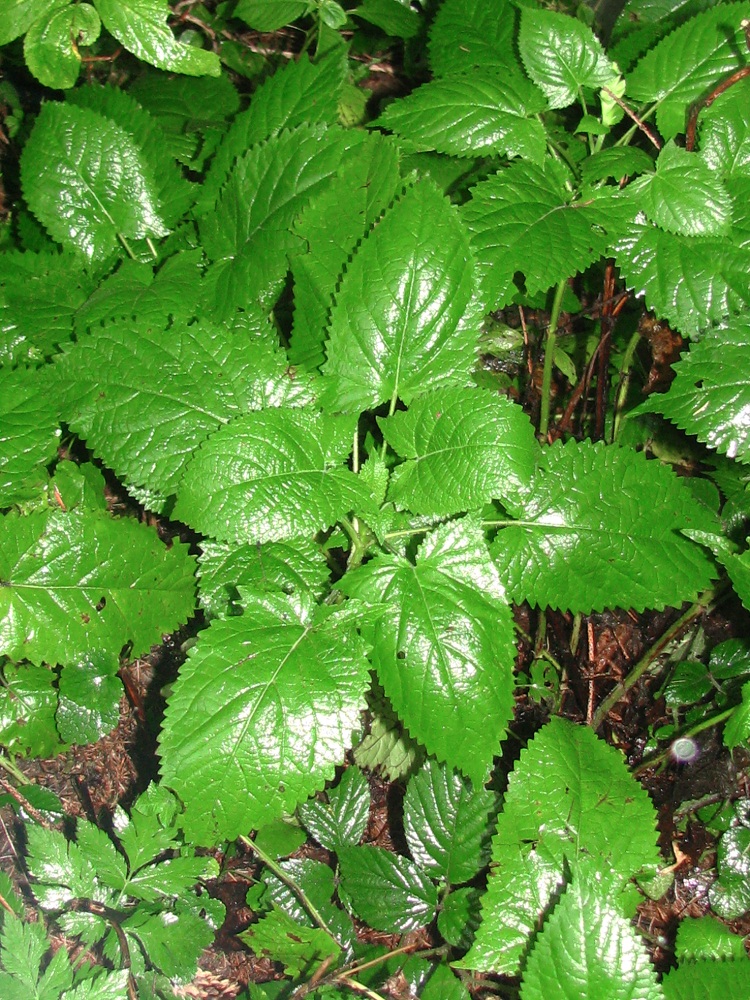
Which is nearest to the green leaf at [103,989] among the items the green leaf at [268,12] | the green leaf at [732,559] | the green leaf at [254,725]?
the green leaf at [254,725]

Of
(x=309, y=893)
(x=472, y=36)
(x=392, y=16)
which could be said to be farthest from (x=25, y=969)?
(x=392, y=16)

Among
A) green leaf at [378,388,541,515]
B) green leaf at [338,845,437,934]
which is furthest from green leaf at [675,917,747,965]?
green leaf at [378,388,541,515]

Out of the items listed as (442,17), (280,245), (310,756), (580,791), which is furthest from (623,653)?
(442,17)

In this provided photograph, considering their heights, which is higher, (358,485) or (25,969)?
(358,485)

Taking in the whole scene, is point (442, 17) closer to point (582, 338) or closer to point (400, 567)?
point (582, 338)

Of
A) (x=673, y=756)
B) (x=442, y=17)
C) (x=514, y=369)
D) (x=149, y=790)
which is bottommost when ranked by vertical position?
(x=673, y=756)

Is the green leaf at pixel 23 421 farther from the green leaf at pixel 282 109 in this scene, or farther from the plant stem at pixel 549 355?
the plant stem at pixel 549 355

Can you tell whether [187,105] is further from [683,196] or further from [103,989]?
[103,989]
